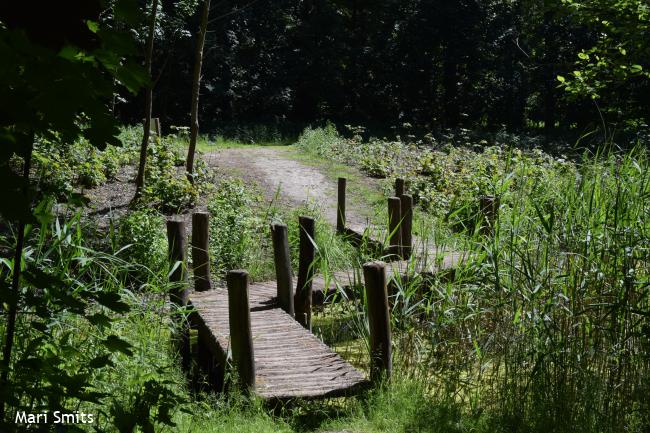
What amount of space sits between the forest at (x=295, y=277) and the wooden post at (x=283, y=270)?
0.8 inches

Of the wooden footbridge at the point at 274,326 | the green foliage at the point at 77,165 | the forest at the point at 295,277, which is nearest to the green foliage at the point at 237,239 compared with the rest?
the forest at the point at 295,277

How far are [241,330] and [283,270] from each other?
5.46 ft

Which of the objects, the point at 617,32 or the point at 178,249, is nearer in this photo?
the point at 178,249

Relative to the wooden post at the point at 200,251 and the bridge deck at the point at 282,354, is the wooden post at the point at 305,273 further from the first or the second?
the wooden post at the point at 200,251

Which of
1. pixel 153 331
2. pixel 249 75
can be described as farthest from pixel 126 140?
pixel 249 75

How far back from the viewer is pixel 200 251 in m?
7.26

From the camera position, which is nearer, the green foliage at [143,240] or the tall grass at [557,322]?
the tall grass at [557,322]

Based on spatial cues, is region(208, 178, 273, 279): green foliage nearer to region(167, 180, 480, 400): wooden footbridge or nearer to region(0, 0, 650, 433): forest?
region(0, 0, 650, 433): forest

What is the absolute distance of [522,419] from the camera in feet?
15.5

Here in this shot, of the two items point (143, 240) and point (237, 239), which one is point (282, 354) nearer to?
point (143, 240)

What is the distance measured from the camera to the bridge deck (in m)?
5.16

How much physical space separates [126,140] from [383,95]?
1930cm

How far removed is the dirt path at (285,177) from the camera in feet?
40.0

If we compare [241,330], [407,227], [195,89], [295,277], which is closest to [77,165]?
[195,89]
